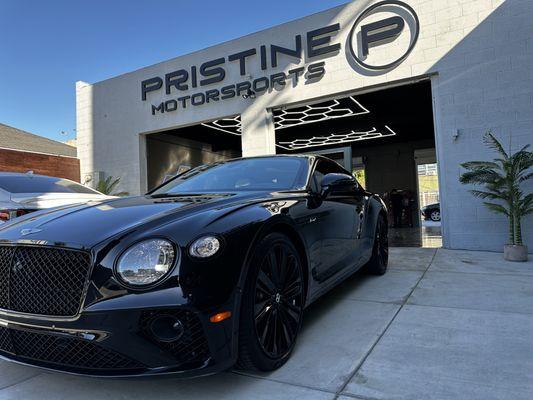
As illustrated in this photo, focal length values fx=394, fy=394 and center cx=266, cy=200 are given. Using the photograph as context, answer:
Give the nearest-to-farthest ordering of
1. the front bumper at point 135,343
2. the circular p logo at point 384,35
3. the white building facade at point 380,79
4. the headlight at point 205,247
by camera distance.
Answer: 1. the front bumper at point 135,343
2. the headlight at point 205,247
3. the white building facade at point 380,79
4. the circular p logo at point 384,35

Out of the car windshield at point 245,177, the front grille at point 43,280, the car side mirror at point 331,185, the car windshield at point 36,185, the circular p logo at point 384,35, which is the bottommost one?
the front grille at point 43,280

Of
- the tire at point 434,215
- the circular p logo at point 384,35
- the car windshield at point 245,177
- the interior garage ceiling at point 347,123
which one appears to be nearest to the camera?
the car windshield at point 245,177

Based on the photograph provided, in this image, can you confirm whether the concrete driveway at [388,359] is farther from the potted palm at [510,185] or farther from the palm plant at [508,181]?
the palm plant at [508,181]

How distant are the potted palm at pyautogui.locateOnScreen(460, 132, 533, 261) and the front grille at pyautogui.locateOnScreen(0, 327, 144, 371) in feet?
19.7

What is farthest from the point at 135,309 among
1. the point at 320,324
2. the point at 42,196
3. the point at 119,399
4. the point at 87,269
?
the point at 42,196

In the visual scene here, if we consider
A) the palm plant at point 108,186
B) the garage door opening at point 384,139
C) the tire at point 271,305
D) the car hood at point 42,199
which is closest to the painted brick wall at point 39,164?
the palm plant at point 108,186

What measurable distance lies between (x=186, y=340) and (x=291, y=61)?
7.88 metres

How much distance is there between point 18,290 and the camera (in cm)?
196

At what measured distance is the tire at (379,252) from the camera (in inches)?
183

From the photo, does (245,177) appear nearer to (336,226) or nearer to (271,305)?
(336,226)

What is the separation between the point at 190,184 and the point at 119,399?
186 cm

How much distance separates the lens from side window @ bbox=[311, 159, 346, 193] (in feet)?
10.6

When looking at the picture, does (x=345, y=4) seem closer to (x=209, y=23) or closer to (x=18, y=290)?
(x=209, y=23)

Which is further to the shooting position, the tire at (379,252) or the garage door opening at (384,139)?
the garage door opening at (384,139)
